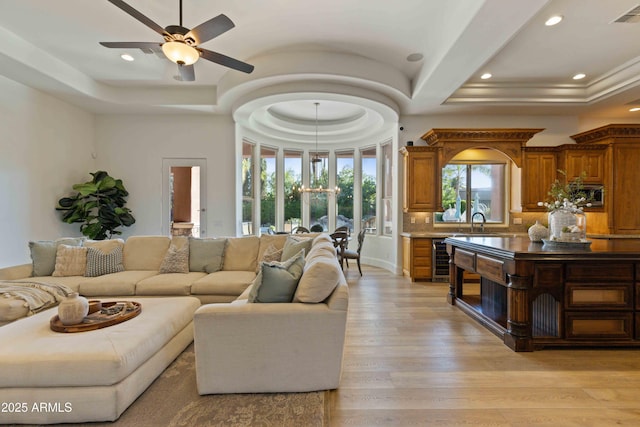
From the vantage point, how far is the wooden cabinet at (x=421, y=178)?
580 centimetres

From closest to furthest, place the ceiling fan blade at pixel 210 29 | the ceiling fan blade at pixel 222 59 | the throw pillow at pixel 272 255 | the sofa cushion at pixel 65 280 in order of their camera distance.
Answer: the ceiling fan blade at pixel 210 29
the ceiling fan blade at pixel 222 59
the sofa cushion at pixel 65 280
the throw pillow at pixel 272 255

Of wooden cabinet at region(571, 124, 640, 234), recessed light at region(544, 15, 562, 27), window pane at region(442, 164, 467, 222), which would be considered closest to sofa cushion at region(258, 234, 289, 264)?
window pane at region(442, 164, 467, 222)

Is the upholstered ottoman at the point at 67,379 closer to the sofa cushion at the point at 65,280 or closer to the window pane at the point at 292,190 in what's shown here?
the sofa cushion at the point at 65,280

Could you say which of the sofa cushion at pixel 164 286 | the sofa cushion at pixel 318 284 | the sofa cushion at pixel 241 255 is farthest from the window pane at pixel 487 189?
the sofa cushion at pixel 164 286

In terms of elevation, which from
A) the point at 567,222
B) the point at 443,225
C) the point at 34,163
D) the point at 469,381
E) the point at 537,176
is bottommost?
the point at 469,381

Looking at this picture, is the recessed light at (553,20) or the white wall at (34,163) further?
the white wall at (34,163)

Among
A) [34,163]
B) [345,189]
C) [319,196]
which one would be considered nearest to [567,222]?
[345,189]

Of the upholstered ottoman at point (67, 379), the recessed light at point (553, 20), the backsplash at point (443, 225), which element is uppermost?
the recessed light at point (553, 20)

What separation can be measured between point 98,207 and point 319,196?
4.75 meters

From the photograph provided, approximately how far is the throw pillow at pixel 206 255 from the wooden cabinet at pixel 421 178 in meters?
3.62

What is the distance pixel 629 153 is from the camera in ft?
17.7

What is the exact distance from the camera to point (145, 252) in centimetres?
424

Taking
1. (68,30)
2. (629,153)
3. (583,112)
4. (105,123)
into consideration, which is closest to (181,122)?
(105,123)

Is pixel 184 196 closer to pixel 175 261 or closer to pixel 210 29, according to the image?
pixel 175 261
